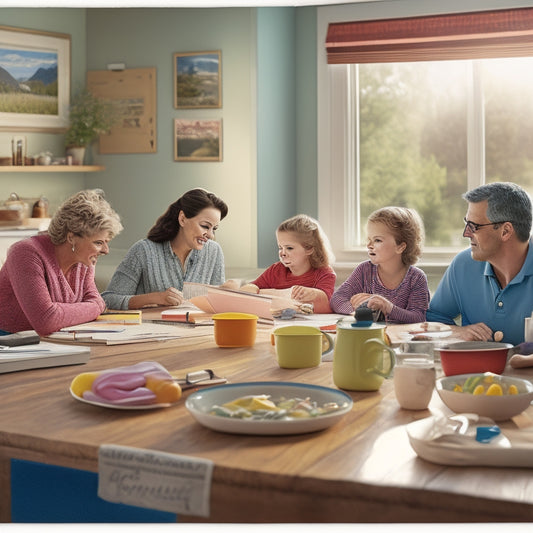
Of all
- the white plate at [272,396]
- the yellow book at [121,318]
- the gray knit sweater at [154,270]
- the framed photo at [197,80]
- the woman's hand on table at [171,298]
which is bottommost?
the white plate at [272,396]

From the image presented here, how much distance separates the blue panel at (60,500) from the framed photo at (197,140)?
3428 millimetres

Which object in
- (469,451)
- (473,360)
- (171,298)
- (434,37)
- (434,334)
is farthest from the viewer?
(434,37)

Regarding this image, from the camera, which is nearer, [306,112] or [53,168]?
[306,112]

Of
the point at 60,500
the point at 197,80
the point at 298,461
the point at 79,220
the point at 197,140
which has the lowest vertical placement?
the point at 60,500

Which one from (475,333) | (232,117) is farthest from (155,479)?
(232,117)

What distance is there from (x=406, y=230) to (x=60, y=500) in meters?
2.05

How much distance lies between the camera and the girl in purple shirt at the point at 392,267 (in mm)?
3021

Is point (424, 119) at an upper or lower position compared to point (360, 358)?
upper

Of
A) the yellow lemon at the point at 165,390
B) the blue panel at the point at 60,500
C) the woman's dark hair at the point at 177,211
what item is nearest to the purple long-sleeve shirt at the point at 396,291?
the woman's dark hair at the point at 177,211

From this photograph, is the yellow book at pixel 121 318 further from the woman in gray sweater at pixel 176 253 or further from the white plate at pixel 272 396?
the white plate at pixel 272 396

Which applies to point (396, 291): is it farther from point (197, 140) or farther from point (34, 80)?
point (34, 80)

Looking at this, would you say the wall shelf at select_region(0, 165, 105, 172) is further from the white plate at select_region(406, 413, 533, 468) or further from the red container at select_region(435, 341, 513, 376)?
the white plate at select_region(406, 413, 533, 468)

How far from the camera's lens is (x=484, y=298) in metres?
2.55

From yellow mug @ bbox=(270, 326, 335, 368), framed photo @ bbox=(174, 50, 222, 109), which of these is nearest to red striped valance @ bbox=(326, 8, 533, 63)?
framed photo @ bbox=(174, 50, 222, 109)
